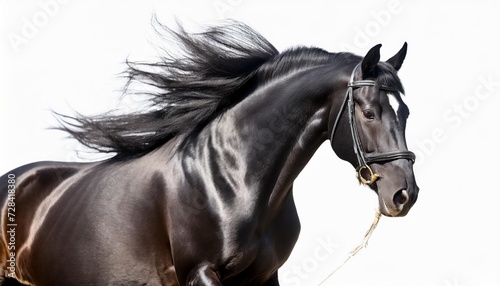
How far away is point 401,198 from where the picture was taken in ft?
14.0

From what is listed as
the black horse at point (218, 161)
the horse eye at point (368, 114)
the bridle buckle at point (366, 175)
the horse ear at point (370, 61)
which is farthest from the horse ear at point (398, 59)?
the bridle buckle at point (366, 175)

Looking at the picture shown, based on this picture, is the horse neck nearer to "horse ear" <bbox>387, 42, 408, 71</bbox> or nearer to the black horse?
the black horse

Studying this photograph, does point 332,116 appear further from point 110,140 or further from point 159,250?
point 110,140

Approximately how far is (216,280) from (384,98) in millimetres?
1422

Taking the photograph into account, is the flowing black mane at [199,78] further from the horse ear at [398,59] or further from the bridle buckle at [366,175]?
the bridle buckle at [366,175]

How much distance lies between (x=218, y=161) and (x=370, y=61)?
1105mm

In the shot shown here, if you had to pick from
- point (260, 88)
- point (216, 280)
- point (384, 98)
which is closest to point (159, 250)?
point (216, 280)

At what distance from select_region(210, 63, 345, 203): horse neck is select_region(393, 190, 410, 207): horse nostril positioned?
0.67 m

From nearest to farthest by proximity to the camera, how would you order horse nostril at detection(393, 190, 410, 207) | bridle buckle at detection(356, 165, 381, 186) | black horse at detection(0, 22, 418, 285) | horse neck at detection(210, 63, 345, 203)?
horse nostril at detection(393, 190, 410, 207), bridle buckle at detection(356, 165, 381, 186), black horse at detection(0, 22, 418, 285), horse neck at detection(210, 63, 345, 203)

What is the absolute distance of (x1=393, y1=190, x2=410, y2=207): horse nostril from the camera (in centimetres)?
425

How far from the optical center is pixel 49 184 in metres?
6.00

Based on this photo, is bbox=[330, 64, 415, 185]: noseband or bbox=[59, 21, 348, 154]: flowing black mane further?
bbox=[59, 21, 348, 154]: flowing black mane

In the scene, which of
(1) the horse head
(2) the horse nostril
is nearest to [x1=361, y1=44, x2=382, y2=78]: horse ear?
(1) the horse head

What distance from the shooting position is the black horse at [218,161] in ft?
14.9
